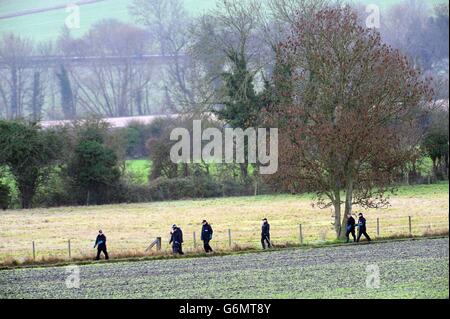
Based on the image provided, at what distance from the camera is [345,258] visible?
33.3 m

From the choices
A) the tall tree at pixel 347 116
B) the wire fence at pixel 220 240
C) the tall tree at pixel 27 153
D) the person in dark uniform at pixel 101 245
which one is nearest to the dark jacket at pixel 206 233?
the wire fence at pixel 220 240

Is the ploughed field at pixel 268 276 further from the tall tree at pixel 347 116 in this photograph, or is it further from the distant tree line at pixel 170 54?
the distant tree line at pixel 170 54

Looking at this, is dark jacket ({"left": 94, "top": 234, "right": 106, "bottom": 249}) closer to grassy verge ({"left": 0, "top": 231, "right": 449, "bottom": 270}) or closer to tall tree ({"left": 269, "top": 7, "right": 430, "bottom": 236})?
grassy verge ({"left": 0, "top": 231, "right": 449, "bottom": 270})

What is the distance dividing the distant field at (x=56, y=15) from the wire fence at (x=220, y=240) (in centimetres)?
3653

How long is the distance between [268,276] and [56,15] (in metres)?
69.5

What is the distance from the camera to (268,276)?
94.2 feet

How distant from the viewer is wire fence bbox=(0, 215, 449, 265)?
3778 cm

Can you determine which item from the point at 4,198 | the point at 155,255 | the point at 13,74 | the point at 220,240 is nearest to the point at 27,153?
the point at 4,198

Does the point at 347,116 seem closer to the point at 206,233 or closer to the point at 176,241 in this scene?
the point at 206,233
